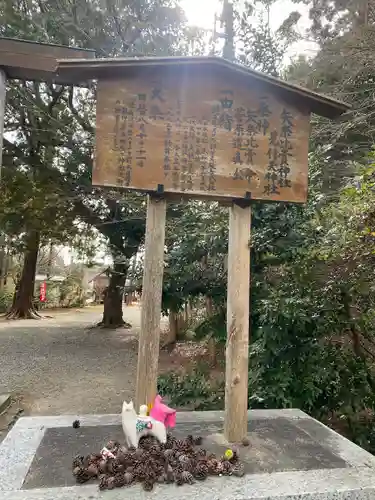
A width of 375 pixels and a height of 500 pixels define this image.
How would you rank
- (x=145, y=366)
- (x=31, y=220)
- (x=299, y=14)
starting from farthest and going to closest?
(x=31, y=220)
(x=299, y=14)
(x=145, y=366)

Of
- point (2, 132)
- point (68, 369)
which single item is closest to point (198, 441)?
point (2, 132)

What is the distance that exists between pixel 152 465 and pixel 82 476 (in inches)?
18.3

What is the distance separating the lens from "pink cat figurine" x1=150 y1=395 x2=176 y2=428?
2951 mm

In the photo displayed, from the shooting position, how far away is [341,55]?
18.8 feet

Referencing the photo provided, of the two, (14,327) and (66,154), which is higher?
(66,154)

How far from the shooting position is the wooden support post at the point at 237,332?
3.17 metres

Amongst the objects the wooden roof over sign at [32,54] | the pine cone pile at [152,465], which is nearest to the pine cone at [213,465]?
the pine cone pile at [152,465]

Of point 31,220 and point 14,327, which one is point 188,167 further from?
point 14,327

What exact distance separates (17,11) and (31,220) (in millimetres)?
5461

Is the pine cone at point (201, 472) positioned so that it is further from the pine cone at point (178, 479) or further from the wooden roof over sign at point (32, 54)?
the wooden roof over sign at point (32, 54)

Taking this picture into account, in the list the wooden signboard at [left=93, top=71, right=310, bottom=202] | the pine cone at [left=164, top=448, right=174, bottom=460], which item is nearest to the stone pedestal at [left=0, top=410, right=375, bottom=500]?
the pine cone at [left=164, top=448, right=174, bottom=460]

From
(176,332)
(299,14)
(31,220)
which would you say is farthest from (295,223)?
(31,220)

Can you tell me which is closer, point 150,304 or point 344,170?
point 150,304

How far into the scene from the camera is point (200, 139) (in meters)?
3.20
